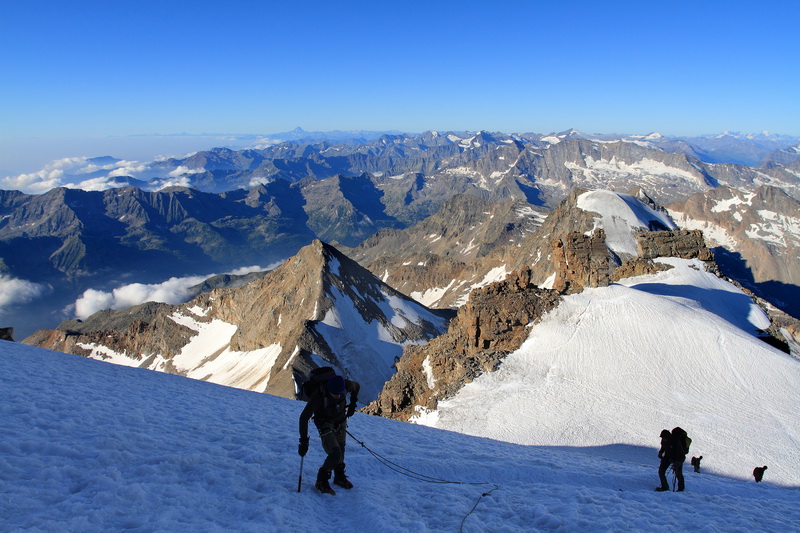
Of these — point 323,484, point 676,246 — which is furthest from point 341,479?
point 676,246

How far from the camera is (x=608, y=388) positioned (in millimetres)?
28125

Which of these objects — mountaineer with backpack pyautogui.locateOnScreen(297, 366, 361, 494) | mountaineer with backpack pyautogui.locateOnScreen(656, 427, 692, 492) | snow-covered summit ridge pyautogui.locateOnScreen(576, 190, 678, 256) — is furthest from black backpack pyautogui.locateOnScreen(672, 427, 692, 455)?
snow-covered summit ridge pyautogui.locateOnScreen(576, 190, 678, 256)

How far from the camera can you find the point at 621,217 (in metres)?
131

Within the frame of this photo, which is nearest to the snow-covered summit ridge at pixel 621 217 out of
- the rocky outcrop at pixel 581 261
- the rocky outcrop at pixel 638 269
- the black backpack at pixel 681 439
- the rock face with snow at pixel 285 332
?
the rock face with snow at pixel 285 332

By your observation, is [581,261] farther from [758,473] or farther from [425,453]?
[425,453]

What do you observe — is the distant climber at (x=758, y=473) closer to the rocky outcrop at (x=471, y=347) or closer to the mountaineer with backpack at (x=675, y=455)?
the mountaineer with backpack at (x=675, y=455)

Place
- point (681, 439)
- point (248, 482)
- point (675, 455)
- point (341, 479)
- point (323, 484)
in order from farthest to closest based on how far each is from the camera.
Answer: point (681, 439)
point (675, 455)
point (341, 479)
point (323, 484)
point (248, 482)

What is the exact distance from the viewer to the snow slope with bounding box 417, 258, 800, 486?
905 inches

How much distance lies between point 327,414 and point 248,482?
208 cm

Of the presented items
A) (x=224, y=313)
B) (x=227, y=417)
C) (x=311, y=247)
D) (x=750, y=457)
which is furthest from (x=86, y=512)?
(x=224, y=313)

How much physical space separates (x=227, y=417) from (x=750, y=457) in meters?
23.6

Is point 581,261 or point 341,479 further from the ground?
point 581,261

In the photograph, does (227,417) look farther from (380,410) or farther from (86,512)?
(380,410)

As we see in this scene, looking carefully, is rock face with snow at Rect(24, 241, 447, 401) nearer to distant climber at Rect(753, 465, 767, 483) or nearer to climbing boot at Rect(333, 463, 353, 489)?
distant climber at Rect(753, 465, 767, 483)
